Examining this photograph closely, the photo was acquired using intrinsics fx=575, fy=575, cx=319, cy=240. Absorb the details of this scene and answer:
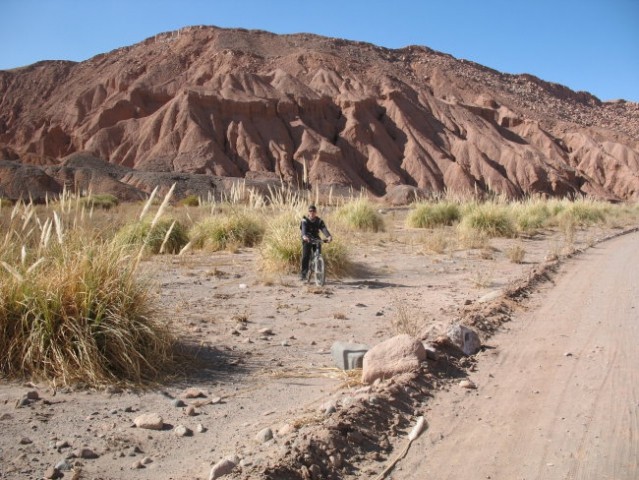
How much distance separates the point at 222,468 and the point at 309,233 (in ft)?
23.0

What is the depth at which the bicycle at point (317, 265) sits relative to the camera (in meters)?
10.2

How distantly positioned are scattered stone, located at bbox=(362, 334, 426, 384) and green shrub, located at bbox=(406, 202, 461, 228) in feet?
55.3

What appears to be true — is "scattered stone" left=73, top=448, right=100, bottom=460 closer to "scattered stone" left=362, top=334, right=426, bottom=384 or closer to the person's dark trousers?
"scattered stone" left=362, top=334, right=426, bottom=384

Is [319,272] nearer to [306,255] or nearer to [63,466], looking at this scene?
[306,255]

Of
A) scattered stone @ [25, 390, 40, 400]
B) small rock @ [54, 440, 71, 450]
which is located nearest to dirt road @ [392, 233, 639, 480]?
small rock @ [54, 440, 71, 450]

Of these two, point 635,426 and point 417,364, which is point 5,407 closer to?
point 417,364

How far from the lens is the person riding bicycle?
1031 cm

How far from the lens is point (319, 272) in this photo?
10242mm

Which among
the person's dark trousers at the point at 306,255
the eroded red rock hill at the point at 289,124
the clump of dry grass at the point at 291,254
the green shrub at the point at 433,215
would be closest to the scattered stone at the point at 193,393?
the person's dark trousers at the point at 306,255

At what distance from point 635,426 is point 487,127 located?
7929 cm

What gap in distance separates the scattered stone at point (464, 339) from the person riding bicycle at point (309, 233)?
433 cm

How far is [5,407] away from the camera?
14.8ft

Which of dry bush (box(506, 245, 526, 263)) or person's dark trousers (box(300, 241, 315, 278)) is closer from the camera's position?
person's dark trousers (box(300, 241, 315, 278))

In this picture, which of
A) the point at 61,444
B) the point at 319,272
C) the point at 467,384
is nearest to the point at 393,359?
the point at 467,384
